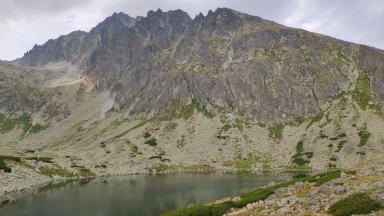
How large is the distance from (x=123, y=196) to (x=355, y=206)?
81766 millimetres

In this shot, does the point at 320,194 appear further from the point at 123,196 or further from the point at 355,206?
the point at 123,196

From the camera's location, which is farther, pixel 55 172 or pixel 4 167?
pixel 55 172

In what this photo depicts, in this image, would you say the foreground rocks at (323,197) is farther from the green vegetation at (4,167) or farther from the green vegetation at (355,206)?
the green vegetation at (4,167)

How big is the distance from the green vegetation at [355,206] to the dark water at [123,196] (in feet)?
170

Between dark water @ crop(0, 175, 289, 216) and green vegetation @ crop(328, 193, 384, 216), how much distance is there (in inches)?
2037

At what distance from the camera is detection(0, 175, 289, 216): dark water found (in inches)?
3733

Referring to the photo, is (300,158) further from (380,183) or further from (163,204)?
(380,183)

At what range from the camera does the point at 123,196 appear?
375 feet

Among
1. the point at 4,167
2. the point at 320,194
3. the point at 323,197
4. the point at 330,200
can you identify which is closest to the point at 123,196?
the point at 4,167

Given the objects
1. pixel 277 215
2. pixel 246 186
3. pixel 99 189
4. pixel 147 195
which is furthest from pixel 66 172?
pixel 277 215

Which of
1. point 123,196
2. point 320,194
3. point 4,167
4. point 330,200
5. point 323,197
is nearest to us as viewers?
point 330,200

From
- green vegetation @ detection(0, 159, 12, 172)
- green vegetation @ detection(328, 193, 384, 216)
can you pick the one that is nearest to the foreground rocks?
green vegetation @ detection(328, 193, 384, 216)

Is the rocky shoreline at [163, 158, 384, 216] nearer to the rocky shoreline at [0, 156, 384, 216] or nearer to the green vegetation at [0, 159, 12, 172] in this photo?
the rocky shoreline at [0, 156, 384, 216]

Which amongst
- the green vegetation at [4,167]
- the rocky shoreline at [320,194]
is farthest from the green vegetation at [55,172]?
the rocky shoreline at [320,194]
